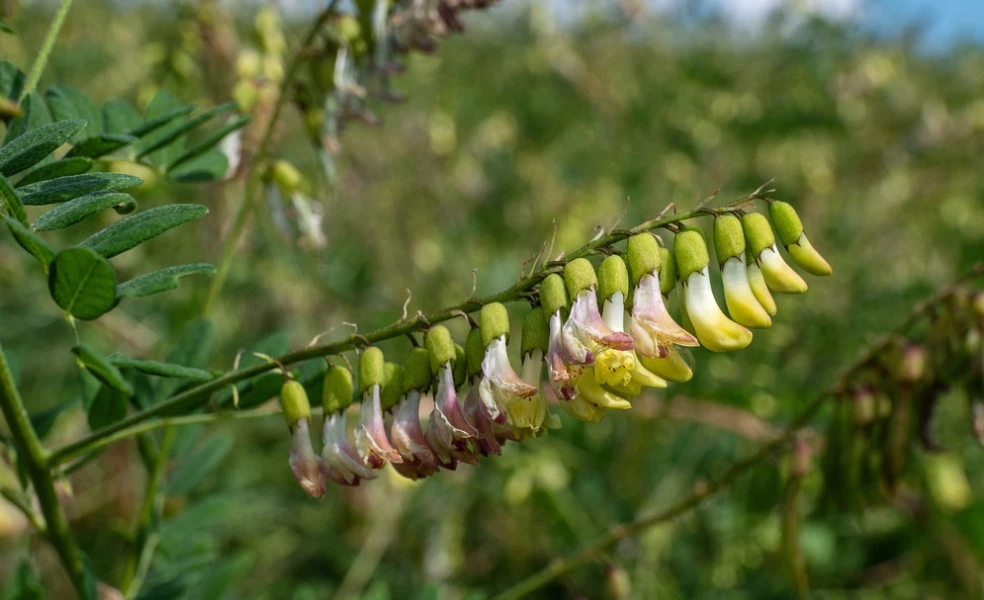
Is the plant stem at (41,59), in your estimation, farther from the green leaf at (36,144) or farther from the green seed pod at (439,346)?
the green seed pod at (439,346)

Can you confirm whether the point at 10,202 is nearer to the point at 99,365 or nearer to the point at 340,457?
the point at 99,365

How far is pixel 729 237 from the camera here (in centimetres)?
91

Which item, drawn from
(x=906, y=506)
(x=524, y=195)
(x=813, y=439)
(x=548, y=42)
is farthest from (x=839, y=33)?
(x=813, y=439)

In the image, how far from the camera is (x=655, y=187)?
3.85 meters

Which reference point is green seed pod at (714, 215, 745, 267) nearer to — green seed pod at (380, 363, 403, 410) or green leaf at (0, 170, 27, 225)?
green seed pod at (380, 363, 403, 410)

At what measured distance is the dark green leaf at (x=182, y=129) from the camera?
106cm

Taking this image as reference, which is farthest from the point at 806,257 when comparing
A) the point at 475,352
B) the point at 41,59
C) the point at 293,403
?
the point at 41,59

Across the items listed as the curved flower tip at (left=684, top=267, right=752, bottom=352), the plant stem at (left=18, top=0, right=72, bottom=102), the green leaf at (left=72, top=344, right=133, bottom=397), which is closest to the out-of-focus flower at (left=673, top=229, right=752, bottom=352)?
the curved flower tip at (left=684, top=267, right=752, bottom=352)

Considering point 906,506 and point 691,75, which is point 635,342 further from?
point 691,75

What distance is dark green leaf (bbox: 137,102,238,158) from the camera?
1.06 m

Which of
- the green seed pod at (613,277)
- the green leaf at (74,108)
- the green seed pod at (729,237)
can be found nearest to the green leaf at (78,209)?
the green leaf at (74,108)

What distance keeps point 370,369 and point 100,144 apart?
37cm

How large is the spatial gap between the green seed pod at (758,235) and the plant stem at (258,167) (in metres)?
0.78

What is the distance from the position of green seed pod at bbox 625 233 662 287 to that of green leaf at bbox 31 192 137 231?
48cm
